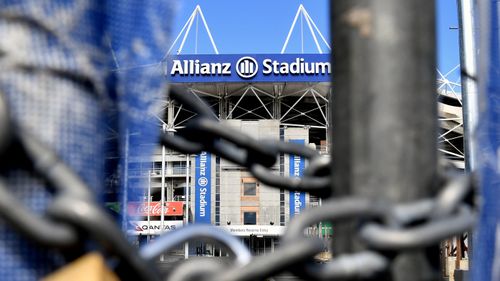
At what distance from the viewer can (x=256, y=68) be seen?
29328mm

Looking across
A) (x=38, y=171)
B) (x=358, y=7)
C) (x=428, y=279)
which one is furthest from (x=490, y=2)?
(x=38, y=171)

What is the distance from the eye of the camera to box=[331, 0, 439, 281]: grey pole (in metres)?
0.72

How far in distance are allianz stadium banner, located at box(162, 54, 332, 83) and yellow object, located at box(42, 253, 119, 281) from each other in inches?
1118

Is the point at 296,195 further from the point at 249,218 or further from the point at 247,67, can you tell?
the point at 247,67

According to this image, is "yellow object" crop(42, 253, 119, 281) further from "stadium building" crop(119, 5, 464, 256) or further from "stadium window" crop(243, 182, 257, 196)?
"stadium window" crop(243, 182, 257, 196)

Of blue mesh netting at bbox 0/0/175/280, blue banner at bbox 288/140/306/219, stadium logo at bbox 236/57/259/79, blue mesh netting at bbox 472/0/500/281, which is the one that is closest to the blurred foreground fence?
blue mesh netting at bbox 0/0/175/280

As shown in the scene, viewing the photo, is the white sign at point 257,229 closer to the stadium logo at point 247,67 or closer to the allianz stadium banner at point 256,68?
the allianz stadium banner at point 256,68

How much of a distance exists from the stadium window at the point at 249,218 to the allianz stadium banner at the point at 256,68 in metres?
5.78

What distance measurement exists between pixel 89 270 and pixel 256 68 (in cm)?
2893

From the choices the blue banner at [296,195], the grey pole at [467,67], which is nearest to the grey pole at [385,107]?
the grey pole at [467,67]

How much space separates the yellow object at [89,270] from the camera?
584 millimetres

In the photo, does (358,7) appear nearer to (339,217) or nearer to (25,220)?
(339,217)

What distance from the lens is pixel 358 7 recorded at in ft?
2.46

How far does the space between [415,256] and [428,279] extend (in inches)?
1.9
